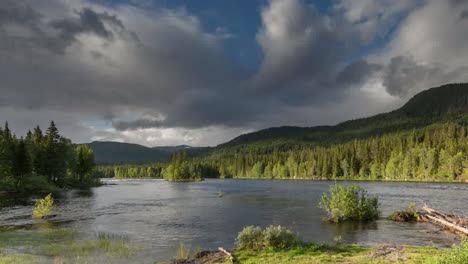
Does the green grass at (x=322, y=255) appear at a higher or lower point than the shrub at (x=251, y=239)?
lower

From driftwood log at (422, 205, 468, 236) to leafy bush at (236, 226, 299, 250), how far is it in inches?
769

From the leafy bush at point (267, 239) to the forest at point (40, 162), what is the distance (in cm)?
8658

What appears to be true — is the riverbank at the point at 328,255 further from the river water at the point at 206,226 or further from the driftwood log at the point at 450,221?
the driftwood log at the point at 450,221

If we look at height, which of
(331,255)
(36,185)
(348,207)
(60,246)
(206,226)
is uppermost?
(36,185)

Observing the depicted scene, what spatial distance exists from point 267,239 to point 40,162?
111 meters

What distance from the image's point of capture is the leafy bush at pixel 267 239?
29.8 m

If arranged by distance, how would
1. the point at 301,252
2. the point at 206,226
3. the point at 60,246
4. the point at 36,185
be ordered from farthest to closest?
the point at 36,185 < the point at 206,226 < the point at 60,246 < the point at 301,252

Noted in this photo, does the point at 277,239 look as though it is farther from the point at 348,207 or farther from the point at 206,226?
the point at 348,207

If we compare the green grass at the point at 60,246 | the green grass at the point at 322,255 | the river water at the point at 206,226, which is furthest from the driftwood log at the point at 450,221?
the green grass at the point at 60,246

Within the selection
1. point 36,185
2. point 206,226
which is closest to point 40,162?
point 36,185

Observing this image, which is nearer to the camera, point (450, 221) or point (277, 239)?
point (277, 239)

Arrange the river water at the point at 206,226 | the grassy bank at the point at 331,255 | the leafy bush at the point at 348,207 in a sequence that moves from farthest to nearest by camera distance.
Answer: the leafy bush at the point at 348,207 → the river water at the point at 206,226 → the grassy bank at the point at 331,255

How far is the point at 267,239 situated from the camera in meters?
29.9

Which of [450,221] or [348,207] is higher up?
[348,207]
